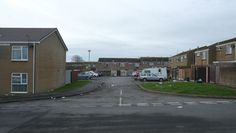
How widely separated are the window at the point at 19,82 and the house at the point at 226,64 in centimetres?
2083

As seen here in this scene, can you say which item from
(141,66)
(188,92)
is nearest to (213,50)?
(188,92)

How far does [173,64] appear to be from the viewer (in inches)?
3740

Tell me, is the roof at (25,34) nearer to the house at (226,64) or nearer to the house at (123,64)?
the house at (226,64)

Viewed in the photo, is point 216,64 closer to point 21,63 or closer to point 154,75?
point 154,75

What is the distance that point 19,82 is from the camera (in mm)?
41031

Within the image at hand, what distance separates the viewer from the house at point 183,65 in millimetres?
71556

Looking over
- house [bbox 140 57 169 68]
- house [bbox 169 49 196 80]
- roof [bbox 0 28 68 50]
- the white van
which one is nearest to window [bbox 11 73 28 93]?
roof [bbox 0 28 68 50]

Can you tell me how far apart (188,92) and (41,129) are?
23.3 metres

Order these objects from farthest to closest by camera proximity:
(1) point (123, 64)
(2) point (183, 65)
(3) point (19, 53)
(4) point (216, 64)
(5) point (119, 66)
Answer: (1) point (123, 64)
(5) point (119, 66)
(2) point (183, 65)
(4) point (216, 64)
(3) point (19, 53)

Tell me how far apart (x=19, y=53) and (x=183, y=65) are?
155 ft

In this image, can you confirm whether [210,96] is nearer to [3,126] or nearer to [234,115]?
[234,115]

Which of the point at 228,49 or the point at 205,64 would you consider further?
the point at 205,64

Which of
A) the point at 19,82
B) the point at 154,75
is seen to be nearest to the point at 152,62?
the point at 154,75

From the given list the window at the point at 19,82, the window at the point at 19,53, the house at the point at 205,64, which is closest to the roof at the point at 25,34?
the window at the point at 19,53
